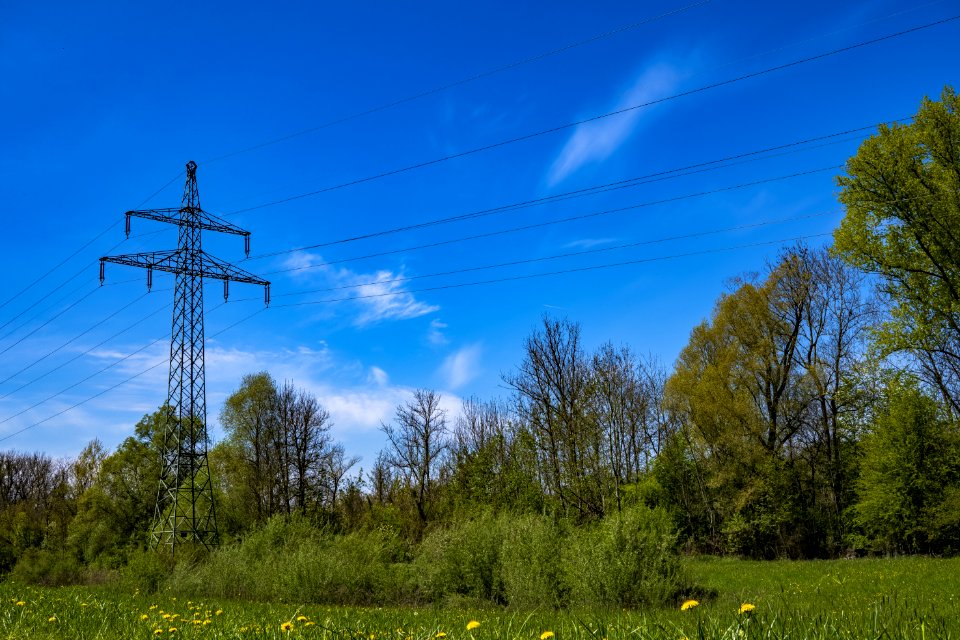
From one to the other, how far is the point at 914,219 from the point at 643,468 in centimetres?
2182

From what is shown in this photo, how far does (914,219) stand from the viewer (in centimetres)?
2319

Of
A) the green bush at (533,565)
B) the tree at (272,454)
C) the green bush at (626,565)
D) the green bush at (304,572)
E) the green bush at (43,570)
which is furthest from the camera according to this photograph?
the tree at (272,454)

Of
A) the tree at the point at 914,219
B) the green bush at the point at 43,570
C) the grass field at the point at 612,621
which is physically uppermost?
the tree at the point at 914,219

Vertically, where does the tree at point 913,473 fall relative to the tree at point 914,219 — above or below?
below

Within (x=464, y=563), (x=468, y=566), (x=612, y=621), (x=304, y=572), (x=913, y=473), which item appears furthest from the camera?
(x=913, y=473)

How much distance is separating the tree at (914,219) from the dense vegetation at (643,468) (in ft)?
0.24

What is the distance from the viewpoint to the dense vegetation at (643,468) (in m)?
18.3

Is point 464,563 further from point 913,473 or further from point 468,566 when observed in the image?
point 913,473

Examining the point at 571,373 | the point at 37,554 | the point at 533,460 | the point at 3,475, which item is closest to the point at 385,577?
the point at 533,460

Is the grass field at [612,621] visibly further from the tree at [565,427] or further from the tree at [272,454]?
the tree at [272,454]

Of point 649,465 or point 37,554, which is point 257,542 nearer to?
point 37,554

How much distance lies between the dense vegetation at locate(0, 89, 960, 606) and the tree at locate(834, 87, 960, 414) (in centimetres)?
7

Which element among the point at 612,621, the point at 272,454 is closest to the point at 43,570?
the point at 272,454

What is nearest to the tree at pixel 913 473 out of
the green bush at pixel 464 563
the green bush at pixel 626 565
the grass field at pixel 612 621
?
the grass field at pixel 612 621
